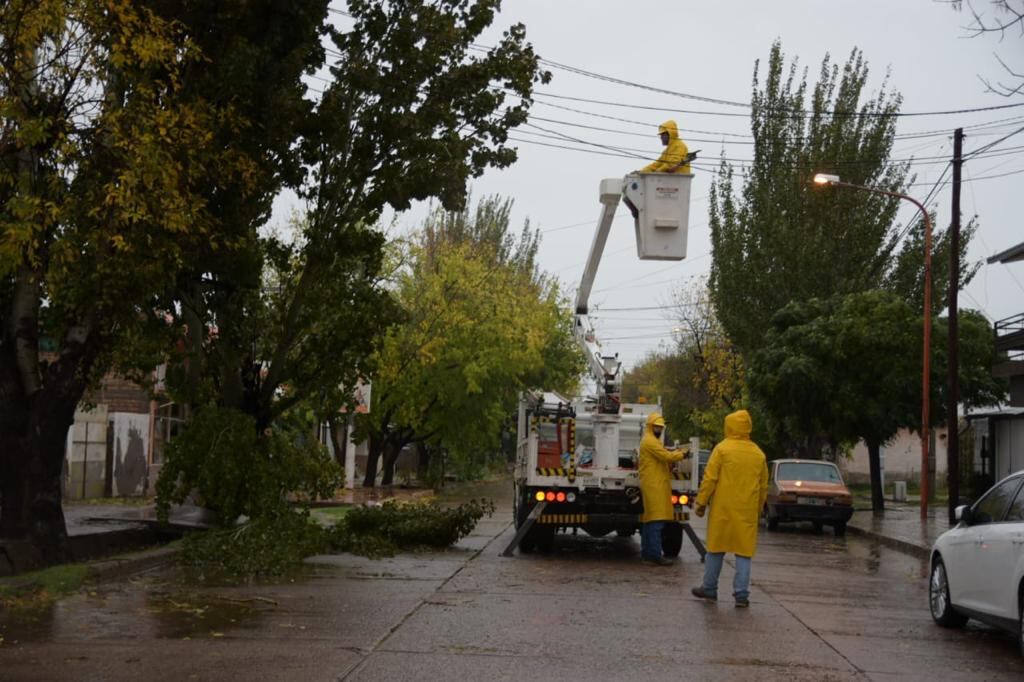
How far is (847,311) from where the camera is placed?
3481 centimetres

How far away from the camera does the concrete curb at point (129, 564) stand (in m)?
13.2

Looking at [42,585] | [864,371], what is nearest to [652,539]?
[42,585]

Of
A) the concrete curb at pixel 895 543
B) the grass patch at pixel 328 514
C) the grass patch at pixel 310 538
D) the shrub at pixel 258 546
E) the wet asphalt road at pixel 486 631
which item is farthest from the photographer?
the grass patch at pixel 328 514

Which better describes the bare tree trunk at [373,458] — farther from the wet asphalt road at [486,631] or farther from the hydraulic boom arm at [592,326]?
the wet asphalt road at [486,631]

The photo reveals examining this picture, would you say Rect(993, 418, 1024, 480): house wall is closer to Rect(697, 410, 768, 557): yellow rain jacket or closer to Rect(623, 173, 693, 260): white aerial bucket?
Rect(623, 173, 693, 260): white aerial bucket

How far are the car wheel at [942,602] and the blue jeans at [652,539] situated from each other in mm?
4959

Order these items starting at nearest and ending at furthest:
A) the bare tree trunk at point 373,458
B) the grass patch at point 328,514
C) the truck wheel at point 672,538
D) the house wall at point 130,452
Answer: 1. the truck wheel at point 672,538
2. the grass patch at point 328,514
3. the house wall at point 130,452
4. the bare tree trunk at point 373,458

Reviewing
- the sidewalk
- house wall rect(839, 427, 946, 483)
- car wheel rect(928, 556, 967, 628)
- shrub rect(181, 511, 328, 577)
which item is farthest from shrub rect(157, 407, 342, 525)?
house wall rect(839, 427, 946, 483)

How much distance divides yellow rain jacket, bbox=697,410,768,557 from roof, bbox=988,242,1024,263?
2310cm

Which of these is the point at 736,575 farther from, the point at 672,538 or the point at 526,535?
the point at 526,535

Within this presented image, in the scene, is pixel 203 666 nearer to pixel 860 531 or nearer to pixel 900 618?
pixel 900 618

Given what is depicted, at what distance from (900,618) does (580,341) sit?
8.61 m

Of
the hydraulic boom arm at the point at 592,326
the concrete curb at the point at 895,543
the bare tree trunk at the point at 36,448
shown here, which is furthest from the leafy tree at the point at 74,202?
the concrete curb at the point at 895,543

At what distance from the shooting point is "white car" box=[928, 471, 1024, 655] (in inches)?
388
